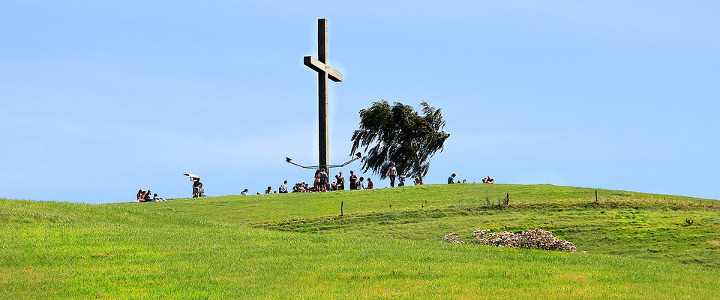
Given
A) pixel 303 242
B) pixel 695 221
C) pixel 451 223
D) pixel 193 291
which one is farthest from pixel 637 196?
pixel 193 291

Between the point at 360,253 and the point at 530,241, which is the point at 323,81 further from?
the point at 360,253

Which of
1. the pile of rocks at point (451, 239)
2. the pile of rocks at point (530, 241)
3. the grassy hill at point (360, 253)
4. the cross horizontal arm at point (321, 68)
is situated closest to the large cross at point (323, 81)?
the cross horizontal arm at point (321, 68)

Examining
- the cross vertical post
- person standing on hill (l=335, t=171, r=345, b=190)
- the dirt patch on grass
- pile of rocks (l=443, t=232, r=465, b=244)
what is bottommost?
the dirt patch on grass

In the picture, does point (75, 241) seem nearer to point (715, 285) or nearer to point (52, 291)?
point (52, 291)

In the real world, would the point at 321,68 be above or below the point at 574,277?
above

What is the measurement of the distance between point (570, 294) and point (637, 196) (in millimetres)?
29353

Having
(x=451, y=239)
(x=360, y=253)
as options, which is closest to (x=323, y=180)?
(x=451, y=239)

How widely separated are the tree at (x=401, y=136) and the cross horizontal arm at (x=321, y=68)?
2484 centimetres

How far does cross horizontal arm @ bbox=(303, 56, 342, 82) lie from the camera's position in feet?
148

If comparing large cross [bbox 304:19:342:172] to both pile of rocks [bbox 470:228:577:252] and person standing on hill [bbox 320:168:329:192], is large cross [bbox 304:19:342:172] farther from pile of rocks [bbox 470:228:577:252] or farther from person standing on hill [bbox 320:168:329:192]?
pile of rocks [bbox 470:228:577:252]

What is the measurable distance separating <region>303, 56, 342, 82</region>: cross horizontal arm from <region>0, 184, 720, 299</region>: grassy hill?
24.3ft

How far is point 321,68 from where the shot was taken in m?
46.3

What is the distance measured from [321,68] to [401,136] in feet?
94.2

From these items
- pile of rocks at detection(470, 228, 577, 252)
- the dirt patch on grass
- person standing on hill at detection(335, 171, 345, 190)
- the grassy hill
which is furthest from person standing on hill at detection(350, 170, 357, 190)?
the dirt patch on grass
